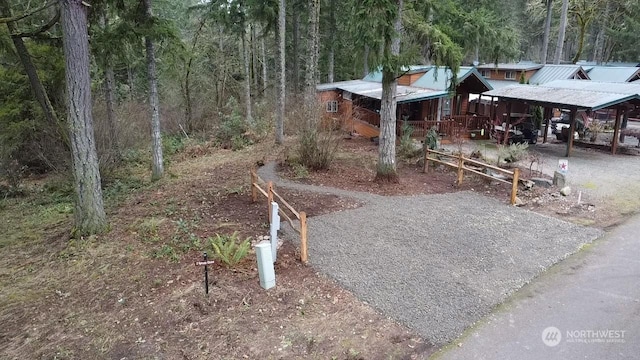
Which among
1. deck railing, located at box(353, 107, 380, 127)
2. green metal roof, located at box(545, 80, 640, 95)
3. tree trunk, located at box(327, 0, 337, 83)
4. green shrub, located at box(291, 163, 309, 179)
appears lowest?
green shrub, located at box(291, 163, 309, 179)

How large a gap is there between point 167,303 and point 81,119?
3964 mm

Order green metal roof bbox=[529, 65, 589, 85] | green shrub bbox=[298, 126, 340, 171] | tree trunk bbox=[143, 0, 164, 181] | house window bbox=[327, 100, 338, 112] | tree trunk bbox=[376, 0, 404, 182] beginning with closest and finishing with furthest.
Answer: tree trunk bbox=[376, 0, 404, 182] → tree trunk bbox=[143, 0, 164, 181] → green shrub bbox=[298, 126, 340, 171] → green metal roof bbox=[529, 65, 589, 85] → house window bbox=[327, 100, 338, 112]

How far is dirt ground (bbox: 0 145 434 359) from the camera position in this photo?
179 inches

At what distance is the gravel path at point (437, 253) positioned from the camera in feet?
17.8

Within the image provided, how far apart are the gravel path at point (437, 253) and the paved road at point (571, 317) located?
0.22 metres

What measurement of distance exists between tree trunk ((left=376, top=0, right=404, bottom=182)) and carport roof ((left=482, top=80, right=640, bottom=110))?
806 cm

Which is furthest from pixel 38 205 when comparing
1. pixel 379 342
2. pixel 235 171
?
pixel 379 342

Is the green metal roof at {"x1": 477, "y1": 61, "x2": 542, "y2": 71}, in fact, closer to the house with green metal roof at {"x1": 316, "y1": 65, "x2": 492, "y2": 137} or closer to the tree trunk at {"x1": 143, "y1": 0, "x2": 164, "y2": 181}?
the house with green metal roof at {"x1": 316, "y1": 65, "x2": 492, "y2": 137}

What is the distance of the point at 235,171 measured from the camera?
1322 cm

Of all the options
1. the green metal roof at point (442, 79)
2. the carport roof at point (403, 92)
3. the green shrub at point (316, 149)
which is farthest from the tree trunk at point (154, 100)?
the green metal roof at point (442, 79)

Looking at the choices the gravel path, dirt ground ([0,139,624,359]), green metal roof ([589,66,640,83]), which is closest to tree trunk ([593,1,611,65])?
green metal roof ([589,66,640,83])

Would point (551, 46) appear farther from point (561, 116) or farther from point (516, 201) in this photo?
point (516, 201)

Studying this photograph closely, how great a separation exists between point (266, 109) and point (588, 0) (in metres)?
27.1

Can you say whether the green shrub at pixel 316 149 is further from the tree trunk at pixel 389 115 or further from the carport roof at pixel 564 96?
the carport roof at pixel 564 96
